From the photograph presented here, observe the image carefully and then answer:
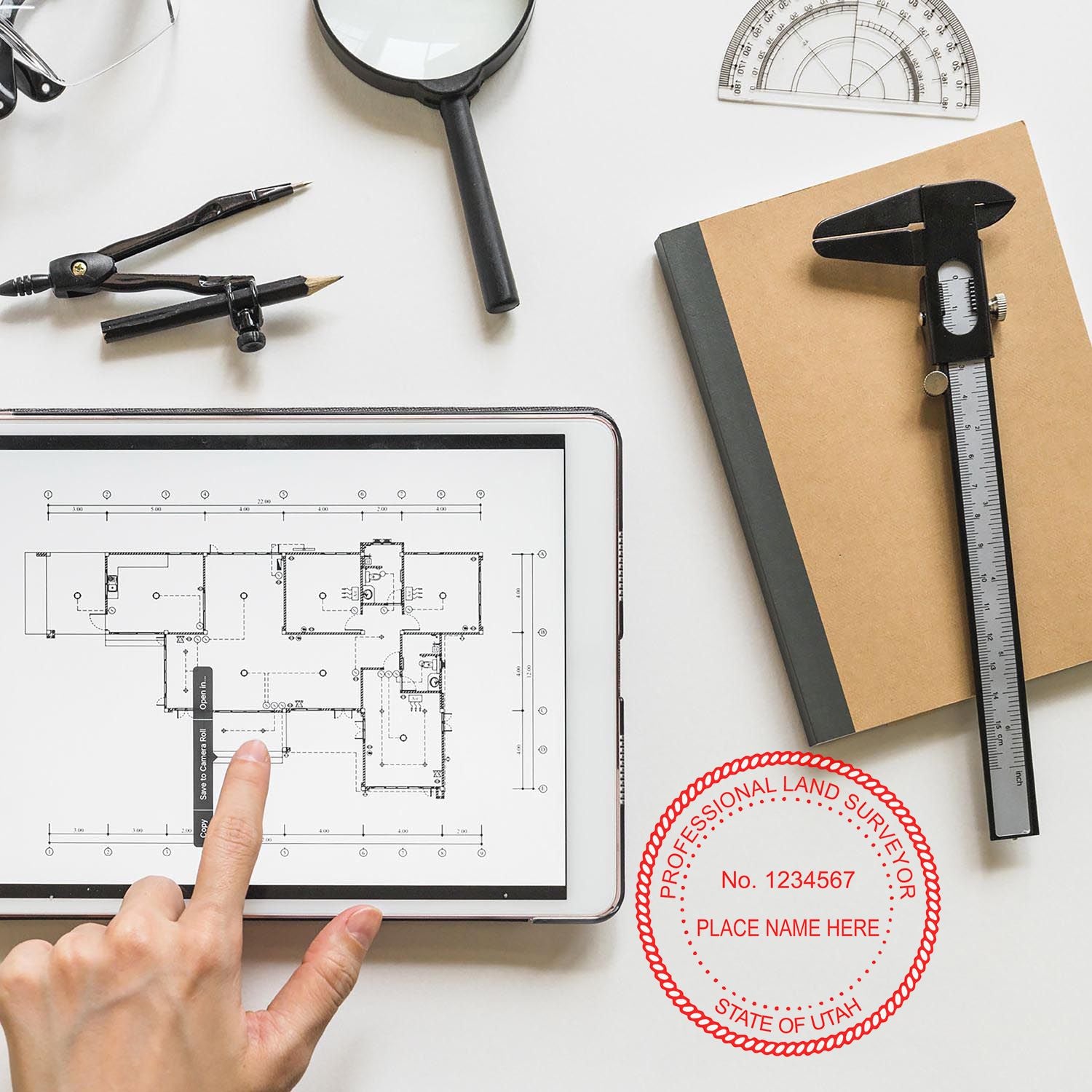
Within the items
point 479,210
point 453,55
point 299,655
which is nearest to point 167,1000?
point 299,655

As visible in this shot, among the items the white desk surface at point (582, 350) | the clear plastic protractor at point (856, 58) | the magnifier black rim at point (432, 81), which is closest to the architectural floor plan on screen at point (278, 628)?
the white desk surface at point (582, 350)

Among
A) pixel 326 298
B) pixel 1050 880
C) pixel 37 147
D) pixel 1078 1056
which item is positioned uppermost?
pixel 37 147

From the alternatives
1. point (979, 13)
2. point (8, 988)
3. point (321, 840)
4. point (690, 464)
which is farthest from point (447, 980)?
point (979, 13)

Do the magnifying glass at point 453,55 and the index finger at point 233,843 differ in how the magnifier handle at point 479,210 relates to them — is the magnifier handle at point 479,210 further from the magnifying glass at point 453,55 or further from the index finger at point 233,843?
the index finger at point 233,843

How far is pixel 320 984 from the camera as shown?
668 mm

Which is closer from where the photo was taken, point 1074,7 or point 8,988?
point 8,988

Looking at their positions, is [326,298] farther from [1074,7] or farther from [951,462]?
A: [1074,7]

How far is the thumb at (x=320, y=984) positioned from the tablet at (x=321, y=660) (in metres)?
0.02

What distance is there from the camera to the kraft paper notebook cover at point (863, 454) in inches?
28.5

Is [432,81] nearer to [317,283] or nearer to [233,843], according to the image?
[317,283]

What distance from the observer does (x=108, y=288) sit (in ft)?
2.37

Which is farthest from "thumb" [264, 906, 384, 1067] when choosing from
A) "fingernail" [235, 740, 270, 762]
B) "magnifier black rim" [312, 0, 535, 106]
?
"magnifier black rim" [312, 0, 535, 106]

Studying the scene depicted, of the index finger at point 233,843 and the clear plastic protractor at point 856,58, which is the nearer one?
the index finger at point 233,843

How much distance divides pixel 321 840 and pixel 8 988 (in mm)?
220
